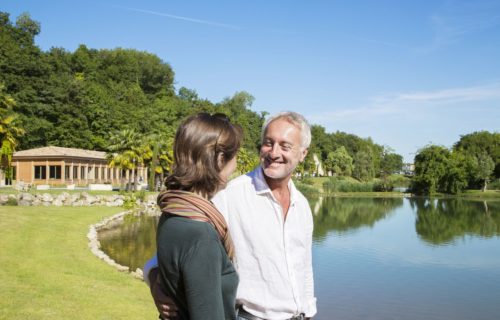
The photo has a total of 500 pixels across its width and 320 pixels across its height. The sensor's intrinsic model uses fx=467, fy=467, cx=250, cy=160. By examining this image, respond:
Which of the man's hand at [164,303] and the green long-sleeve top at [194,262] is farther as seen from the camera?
the man's hand at [164,303]

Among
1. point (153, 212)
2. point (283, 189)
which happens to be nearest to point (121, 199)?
point (153, 212)

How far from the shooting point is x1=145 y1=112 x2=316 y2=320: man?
2.64m

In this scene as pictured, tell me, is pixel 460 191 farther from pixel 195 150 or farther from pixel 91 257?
pixel 195 150

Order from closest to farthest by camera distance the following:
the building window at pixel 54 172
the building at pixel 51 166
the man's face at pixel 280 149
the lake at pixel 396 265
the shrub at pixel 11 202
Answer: the man's face at pixel 280 149 → the lake at pixel 396 265 → the shrub at pixel 11 202 → the building at pixel 51 166 → the building window at pixel 54 172

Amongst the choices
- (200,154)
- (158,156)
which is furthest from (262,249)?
(158,156)

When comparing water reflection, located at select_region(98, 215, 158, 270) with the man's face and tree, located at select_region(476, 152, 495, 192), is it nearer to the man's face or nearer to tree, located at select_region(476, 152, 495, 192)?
the man's face

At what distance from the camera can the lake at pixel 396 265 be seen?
1141 cm

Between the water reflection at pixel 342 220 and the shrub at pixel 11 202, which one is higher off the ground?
the shrub at pixel 11 202

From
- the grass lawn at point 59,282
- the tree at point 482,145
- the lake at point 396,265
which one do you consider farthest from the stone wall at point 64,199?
the tree at point 482,145

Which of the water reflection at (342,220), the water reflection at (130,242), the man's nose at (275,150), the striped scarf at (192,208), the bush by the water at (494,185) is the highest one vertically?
the man's nose at (275,150)

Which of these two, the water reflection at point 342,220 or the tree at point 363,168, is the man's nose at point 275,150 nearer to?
the water reflection at point 342,220

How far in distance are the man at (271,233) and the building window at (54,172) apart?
4095cm

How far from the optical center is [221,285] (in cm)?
187

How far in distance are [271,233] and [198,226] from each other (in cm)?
97
